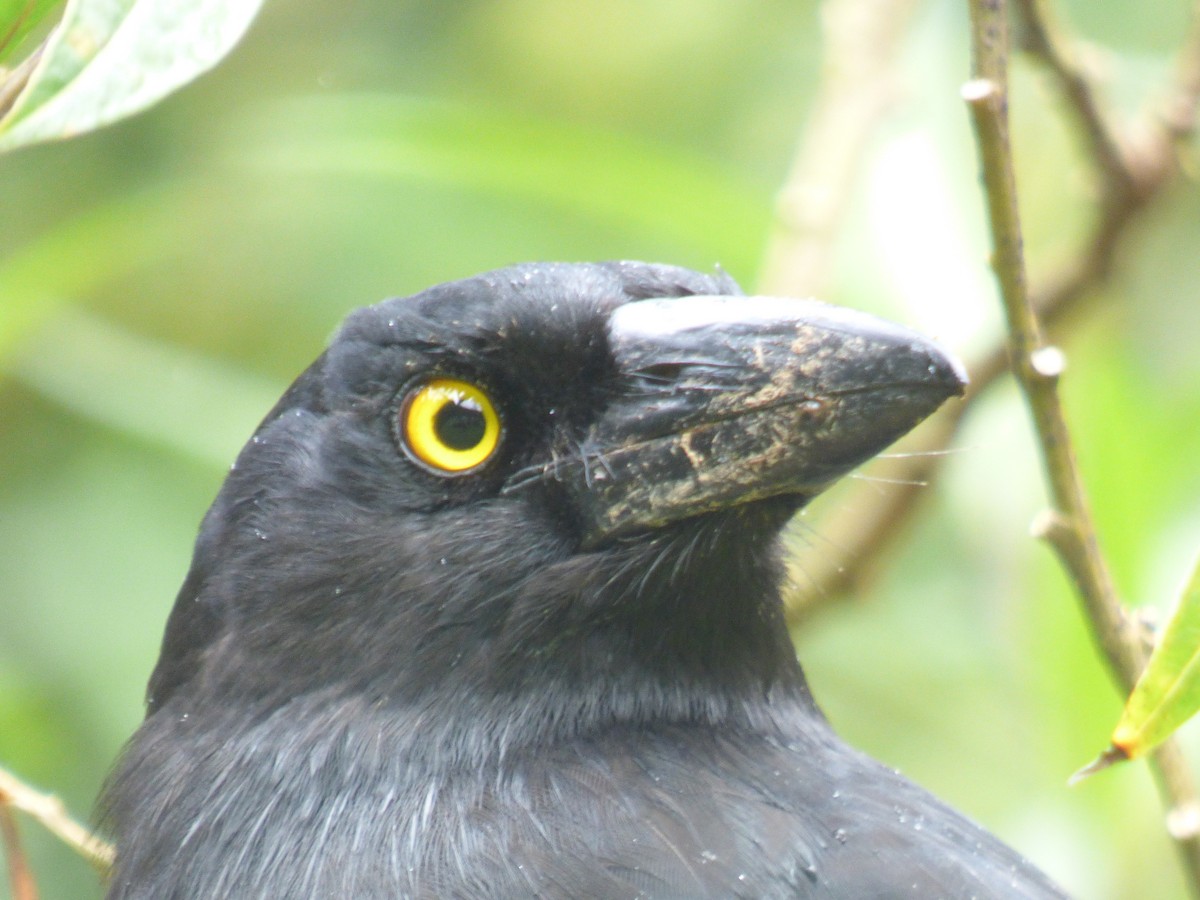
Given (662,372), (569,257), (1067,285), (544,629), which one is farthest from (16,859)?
(569,257)

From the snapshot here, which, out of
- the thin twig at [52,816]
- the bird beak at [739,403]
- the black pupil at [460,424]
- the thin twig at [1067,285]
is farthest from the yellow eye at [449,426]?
the thin twig at [1067,285]

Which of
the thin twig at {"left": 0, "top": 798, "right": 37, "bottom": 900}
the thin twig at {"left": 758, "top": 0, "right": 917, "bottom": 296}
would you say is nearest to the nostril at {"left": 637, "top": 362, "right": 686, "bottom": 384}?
the thin twig at {"left": 0, "top": 798, "right": 37, "bottom": 900}

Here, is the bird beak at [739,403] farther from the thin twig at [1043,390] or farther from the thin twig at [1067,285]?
the thin twig at [1067,285]

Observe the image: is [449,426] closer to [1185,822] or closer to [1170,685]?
[1170,685]

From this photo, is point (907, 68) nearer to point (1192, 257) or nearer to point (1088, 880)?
point (1192, 257)

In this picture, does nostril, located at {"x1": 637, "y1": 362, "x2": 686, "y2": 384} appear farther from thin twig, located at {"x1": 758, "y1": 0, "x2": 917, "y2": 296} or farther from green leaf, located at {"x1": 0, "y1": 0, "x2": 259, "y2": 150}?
thin twig, located at {"x1": 758, "y1": 0, "x2": 917, "y2": 296}

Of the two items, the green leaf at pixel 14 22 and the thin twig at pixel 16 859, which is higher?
the green leaf at pixel 14 22
